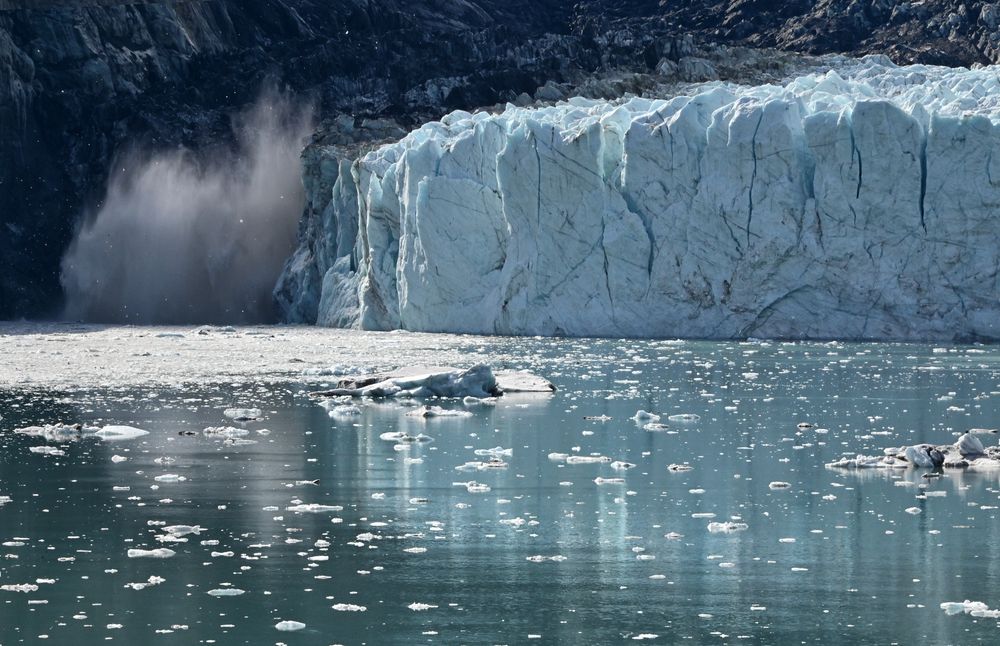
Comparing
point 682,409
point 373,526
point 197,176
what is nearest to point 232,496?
point 373,526

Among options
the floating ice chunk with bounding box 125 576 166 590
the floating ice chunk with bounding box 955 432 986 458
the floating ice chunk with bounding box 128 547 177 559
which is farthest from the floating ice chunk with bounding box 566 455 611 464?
the floating ice chunk with bounding box 125 576 166 590

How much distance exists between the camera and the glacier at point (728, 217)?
21.9 m

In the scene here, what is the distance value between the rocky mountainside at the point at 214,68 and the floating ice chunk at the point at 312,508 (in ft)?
81.4

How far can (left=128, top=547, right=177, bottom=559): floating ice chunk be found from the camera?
782 centimetres

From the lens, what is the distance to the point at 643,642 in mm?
6281

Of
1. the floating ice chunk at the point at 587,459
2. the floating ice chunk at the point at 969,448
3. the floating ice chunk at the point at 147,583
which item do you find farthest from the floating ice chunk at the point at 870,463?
the floating ice chunk at the point at 147,583

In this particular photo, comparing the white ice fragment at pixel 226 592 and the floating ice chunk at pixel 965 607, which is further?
the white ice fragment at pixel 226 592

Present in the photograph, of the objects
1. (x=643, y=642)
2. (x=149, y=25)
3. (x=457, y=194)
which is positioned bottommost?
(x=643, y=642)

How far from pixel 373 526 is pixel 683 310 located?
1486 centimetres

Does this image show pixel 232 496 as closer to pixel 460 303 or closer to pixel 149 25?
pixel 460 303

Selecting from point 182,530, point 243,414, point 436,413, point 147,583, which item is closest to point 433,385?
point 436,413

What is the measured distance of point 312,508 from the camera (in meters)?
9.15

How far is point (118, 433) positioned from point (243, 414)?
1580 mm

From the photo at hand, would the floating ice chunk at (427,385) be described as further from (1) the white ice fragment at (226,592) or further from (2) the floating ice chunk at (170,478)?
(1) the white ice fragment at (226,592)
